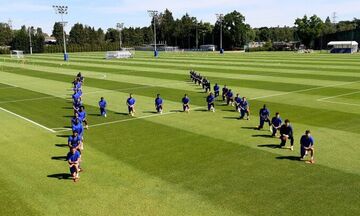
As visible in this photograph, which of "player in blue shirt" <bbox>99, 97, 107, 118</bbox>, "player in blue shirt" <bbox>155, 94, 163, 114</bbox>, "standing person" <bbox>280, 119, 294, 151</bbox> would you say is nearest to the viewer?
"standing person" <bbox>280, 119, 294, 151</bbox>

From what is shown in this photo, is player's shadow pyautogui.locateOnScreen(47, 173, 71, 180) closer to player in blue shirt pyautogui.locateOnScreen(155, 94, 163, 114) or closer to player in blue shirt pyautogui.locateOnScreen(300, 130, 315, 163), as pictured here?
player in blue shirt pyautogui.locateOnScreen(300, 130, 315, 163)

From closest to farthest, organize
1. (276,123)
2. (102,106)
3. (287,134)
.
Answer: (287,134) < (276,123) < (102,106)

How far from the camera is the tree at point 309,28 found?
503 ft

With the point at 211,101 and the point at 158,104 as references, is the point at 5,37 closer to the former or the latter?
the point at 158,104

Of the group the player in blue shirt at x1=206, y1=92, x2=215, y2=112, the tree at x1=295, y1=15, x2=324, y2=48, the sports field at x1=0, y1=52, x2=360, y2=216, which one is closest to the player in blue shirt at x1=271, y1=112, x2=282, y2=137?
the sports field at x1=0, y1=52, x2=360, y2=216

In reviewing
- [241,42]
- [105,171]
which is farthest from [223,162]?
[241,42]

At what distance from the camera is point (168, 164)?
55.4 feet

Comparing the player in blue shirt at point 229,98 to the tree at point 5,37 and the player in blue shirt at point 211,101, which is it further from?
the tree at point 5,37

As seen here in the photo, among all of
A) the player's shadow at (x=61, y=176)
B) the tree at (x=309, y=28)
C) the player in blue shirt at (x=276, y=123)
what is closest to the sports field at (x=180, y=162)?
the player's shadow at (x=61, y=176)

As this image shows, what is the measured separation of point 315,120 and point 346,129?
2.71 metres

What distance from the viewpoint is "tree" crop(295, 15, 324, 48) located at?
153 metres

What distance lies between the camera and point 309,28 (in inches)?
6068

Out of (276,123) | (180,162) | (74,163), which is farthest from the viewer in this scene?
(276,123)

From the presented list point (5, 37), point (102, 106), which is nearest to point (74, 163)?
point (102, 106)
